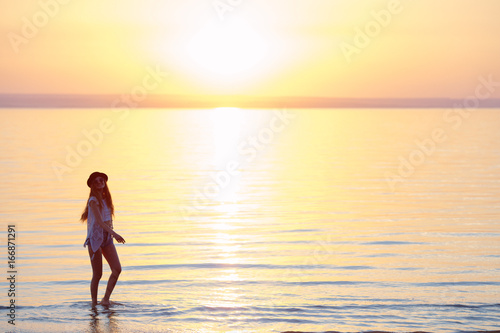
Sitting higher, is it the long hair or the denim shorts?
the long hair

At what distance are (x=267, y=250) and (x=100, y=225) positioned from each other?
6483mm

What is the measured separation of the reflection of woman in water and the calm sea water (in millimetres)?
797

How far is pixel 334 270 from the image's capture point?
15.6m

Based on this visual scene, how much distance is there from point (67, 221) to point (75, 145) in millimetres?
35121

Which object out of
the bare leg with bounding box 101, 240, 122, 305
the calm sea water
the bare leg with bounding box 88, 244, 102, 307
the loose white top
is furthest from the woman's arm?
the calm sea water

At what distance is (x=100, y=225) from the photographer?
11805 mm

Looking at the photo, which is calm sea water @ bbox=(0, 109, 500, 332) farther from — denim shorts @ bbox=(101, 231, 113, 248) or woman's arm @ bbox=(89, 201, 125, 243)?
woman's arm @ bbox=(89, 201, 125, 243)

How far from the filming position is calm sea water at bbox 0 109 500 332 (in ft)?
39.4

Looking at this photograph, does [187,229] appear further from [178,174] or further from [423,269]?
[178,174]

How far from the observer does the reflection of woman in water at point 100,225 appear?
38.6ft

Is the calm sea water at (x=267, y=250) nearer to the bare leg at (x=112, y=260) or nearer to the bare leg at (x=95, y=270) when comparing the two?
the bare leg at (x=95, y=270)

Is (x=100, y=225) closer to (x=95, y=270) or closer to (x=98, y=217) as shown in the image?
(x=98, y=217)

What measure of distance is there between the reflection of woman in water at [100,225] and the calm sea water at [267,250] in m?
0.80

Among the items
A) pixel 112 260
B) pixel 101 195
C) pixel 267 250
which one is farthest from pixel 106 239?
pixel 267 250
